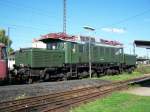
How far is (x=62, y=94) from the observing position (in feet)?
50.5

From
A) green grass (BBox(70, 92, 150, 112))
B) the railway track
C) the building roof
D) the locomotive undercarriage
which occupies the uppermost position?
the building roof

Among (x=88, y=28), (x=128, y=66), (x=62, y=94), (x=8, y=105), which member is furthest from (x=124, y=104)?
(x=128, y=66)

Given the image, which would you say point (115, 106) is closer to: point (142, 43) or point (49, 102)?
point (49, 102)

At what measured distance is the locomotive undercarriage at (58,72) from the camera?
2250 cm

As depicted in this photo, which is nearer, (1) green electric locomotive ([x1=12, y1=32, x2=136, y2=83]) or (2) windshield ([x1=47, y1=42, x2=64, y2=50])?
(1) green electric locomotive ([x1=12, y1=32, x2=136, y2=83])

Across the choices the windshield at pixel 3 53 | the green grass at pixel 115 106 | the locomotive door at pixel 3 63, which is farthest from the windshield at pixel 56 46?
the green grass at pixel 115 106

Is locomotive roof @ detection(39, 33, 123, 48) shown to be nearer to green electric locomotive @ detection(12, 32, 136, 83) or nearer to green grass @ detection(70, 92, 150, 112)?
green electric locomotive @ detection(12, 32, 136, 83)

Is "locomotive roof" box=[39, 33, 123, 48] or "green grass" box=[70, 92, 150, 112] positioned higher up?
"locomotive roof" box=[39, 33, 123, 48]

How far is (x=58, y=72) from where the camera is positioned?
2506cm

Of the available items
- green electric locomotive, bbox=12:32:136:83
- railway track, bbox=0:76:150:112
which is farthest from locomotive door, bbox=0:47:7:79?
green electric locomotive, bbox=12:32:136:83

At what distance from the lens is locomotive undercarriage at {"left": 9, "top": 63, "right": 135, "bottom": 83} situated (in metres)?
22.5

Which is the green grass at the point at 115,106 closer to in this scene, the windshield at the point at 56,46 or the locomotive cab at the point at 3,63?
the locomotive cab at the point at 3,63

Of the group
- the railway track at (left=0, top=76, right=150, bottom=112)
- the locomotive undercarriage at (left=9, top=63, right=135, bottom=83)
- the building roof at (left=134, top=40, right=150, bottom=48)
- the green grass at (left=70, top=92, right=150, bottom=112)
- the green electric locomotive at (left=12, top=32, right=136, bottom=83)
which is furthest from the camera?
the green electric locomotive at (left=12, top=32, right=136, bottom=83)

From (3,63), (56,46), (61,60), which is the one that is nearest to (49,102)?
(3,63)
